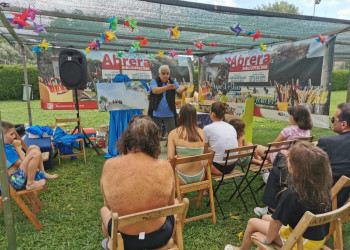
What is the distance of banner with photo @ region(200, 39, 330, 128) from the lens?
5160mm

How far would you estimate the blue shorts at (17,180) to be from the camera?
2.34 metres

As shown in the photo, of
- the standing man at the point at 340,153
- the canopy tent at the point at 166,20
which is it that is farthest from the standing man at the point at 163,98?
A: the standing man at the point at 340,153

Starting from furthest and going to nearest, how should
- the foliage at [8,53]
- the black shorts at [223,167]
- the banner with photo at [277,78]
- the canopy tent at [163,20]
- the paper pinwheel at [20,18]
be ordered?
the foliage at [8,53] < the banner with photo at [277,78] < the canopy tent at [163,20] < the paper pinwheel at [20,18] < the black shorts at [223,167]

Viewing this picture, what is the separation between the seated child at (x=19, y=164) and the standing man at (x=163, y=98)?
87.1 inches

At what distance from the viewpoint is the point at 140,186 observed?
138 cm

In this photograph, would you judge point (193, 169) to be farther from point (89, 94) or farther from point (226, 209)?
point (89, 94)

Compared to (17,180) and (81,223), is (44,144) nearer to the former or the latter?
(17,180)

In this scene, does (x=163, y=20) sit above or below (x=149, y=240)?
above

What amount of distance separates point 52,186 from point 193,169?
223 centimetres

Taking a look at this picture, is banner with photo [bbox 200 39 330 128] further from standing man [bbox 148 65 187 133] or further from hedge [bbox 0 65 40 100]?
hedge [bbox 0 65 40 100]

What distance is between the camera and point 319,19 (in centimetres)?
412

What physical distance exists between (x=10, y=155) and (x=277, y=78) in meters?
5.96

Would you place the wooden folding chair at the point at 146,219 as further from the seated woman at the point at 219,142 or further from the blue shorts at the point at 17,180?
the blue shorts at the point at 17,180

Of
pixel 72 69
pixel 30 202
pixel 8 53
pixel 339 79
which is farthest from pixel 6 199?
pixel 8 53
